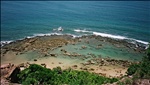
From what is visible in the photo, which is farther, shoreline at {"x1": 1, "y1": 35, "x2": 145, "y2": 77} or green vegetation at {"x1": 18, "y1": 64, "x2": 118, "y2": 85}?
shoreline at {"x1": 1, "y1": 35, "x2": 145, "y2": 77}

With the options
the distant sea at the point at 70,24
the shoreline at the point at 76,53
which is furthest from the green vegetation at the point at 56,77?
the distant sea at the point at 70,24

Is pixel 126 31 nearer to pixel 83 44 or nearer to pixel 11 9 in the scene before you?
pixel 83 44

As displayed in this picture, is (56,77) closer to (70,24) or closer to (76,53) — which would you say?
(76,53)

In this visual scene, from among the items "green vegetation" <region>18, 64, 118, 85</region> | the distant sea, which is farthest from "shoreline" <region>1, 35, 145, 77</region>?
"green vegetation" <region>18, 64, 118, 85</region>

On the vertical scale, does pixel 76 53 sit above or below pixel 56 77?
below

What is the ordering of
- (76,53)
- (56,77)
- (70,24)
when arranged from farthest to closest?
(70,24)
(76,53)
(56,77)

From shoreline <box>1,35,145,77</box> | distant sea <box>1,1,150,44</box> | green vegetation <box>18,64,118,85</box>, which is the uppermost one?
green vegetation <box>18,64,118,85</box>

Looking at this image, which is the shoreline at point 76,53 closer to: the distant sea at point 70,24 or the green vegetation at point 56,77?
the distant sea at point 70,24

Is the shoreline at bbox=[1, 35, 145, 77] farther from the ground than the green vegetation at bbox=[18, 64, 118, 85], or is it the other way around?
the green vegetation at bbox=[18, 64, 118, 85]

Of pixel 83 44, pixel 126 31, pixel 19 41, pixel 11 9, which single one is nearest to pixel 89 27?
pixel 126 31

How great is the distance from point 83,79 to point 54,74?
498 centimetres

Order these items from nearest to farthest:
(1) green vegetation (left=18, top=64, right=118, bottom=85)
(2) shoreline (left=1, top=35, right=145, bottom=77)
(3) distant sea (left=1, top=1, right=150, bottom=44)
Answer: (1) green vegetation (left=18, top=64, right=118, bottom=85), (2) shoreline (left=1, top=35, right=145, bottom=77), (3) distant sea (left=1, top=1, right=150, bottom=44)

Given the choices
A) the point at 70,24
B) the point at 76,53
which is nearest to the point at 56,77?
the point at 76,53

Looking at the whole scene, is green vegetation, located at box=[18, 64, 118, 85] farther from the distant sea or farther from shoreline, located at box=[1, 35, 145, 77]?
the distant sea
